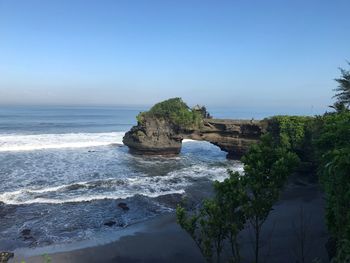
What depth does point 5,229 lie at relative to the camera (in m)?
19.6

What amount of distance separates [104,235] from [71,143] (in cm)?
3595

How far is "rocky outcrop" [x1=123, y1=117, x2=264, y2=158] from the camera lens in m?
42.0

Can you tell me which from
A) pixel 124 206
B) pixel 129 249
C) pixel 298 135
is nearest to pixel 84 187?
pixel 124 206

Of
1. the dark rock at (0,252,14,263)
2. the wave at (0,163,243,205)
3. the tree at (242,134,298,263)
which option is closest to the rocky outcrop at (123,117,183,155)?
the wave at (0,163,243,205)

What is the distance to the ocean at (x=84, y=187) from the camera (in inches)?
787

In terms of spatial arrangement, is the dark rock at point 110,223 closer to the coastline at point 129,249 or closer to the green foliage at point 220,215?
the coastline at point 129,249

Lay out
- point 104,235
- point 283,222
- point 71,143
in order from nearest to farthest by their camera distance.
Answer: point 104,235
point 283,222
point 71,143

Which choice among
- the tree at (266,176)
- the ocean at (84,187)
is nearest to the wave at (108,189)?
the ocean at (84,187)

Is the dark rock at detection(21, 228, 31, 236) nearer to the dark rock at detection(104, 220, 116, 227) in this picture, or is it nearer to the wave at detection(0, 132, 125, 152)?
the dark rock at detection(104, 220, 116, 227)

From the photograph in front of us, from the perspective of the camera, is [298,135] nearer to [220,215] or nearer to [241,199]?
[241,199]

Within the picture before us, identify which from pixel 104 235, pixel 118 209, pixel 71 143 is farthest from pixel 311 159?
pixel 71 143

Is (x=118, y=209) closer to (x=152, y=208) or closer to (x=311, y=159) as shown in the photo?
(x=152, y=208)

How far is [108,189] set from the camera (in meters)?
27.5

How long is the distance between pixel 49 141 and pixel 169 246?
131 feet
